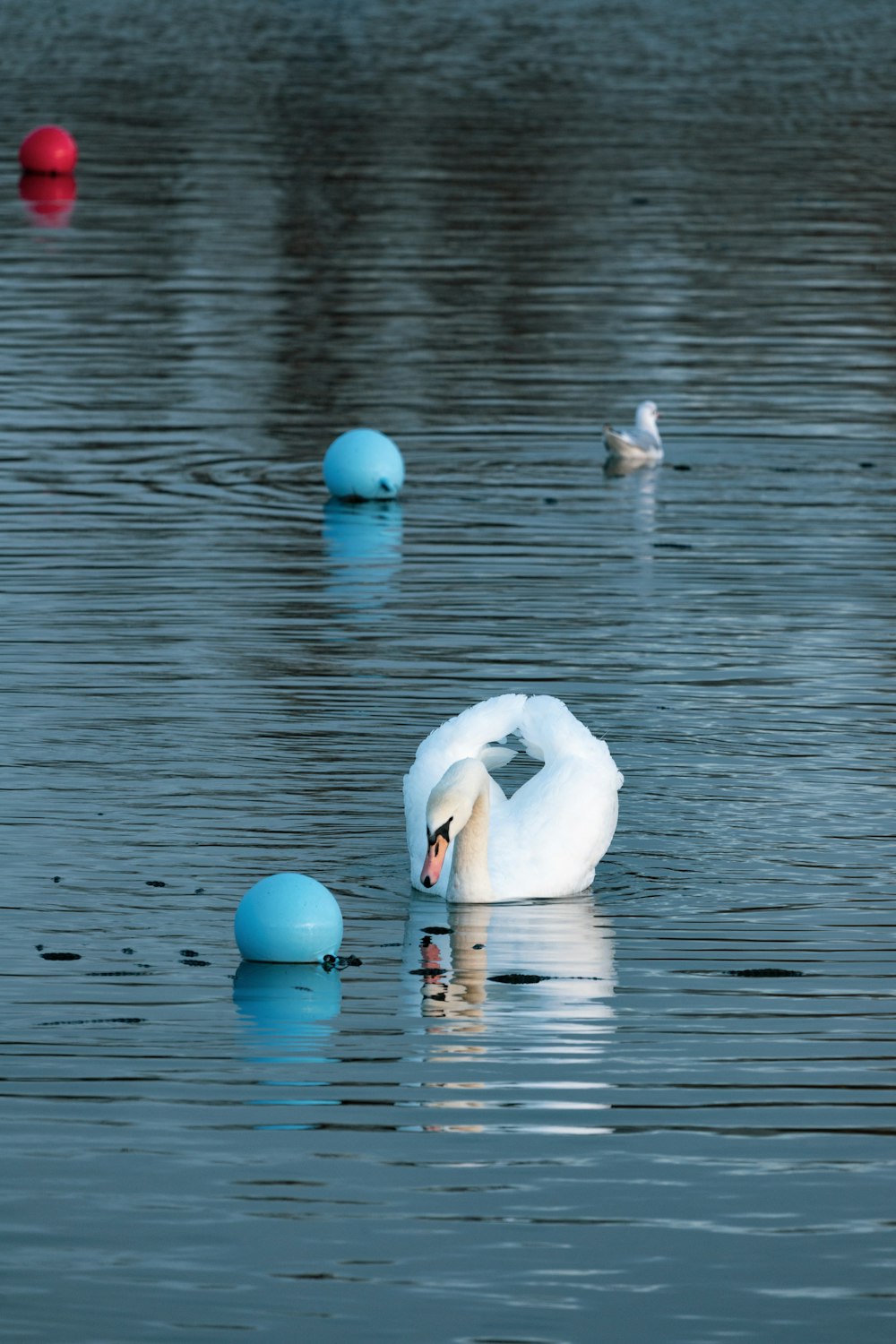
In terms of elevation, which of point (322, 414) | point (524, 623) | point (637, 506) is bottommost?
point (524, 623)

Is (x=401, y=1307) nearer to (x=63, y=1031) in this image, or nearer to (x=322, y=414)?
(x=63, y=1031)

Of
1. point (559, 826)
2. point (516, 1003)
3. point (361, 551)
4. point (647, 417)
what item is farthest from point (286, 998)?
point (647, 417)

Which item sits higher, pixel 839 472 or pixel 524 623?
pixel 839 472

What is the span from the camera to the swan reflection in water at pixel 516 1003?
9867mm

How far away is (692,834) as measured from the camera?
13.3m

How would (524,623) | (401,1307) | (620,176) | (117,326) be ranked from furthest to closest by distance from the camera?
(620,176) < (117,326) < (524,623) < (401,1307)

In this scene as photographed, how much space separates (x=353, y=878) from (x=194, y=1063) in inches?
98.6

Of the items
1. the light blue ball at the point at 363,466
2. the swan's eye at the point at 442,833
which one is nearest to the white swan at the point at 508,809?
the swan's eye at the point at 442,833

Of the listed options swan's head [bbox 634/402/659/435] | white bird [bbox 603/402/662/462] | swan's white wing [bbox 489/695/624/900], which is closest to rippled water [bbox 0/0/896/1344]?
swan's white wing [bbox 489/695/624/900]

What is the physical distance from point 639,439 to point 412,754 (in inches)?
340

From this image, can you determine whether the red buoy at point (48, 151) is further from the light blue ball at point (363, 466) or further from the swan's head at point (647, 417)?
the light blue ball at point (363, 466)

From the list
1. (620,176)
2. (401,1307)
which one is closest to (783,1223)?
(401,1307)

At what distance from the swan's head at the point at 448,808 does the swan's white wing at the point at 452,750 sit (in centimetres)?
34

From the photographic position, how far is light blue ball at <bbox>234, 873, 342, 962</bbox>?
11.3 metres
